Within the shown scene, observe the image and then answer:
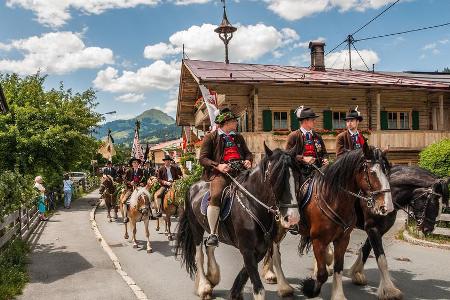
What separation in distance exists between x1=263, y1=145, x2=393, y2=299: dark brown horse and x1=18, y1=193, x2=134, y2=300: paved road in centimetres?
323

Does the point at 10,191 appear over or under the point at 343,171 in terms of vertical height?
under

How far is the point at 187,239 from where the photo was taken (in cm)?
784

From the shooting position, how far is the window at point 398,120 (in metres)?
25.6

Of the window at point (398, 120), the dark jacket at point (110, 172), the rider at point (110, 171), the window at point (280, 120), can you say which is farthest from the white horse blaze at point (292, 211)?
the window at point (398, 120)

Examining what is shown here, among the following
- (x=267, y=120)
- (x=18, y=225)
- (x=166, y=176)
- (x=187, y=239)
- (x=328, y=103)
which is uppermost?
(x=328, y=103)

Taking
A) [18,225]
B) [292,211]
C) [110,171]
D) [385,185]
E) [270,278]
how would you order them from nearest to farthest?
[292,211]
[385,185]
[270,278]
[18,225]
[110,171]

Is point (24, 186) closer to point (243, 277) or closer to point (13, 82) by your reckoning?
point (243, 277)

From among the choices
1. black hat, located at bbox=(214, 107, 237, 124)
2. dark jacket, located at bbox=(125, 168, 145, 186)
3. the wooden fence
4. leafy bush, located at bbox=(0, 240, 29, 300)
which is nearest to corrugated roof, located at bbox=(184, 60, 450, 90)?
dark jacket, located at bbox=(125, 168, 145, 186)

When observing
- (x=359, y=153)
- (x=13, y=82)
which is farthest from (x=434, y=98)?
(x=13, y=82)

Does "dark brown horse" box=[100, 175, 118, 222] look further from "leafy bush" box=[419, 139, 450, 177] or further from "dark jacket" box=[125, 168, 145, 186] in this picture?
"leafy bush" box=[419, 139, 450, 177]

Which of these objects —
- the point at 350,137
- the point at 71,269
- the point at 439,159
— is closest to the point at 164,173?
the point at 71,269

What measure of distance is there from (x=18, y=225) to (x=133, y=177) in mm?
3456

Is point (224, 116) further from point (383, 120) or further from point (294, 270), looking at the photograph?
point (383, 120)

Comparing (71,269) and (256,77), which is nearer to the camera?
(71,269)
